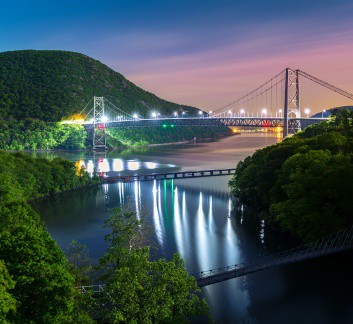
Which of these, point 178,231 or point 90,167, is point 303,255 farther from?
point 90,167

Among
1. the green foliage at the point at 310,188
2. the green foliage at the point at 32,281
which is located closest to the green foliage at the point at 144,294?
the green foliage at the point at 32,281

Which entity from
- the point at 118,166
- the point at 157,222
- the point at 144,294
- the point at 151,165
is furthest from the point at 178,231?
the point at 118,166

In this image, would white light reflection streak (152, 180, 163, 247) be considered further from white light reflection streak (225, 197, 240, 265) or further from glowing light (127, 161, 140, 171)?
glowing light (127, 161, 140, 171)

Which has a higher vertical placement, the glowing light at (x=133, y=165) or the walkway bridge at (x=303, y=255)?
the walkway bridge at (x=303, y=255)

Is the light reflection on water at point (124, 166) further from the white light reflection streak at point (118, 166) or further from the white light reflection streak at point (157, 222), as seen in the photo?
the white light reflection streak at point (157, 222)

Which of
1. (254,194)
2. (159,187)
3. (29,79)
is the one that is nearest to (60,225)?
(254,194)
